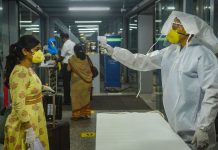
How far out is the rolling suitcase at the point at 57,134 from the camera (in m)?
3.91

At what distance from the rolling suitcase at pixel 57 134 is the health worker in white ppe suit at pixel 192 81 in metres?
1.63

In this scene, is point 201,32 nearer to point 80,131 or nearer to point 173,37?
point 173,37

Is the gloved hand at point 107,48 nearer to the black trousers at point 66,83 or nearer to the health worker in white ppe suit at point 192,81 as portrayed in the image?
the health worker in white ppe suit at point 192,81

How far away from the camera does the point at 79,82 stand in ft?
21.8

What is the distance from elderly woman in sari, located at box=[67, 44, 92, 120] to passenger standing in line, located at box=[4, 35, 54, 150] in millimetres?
3403

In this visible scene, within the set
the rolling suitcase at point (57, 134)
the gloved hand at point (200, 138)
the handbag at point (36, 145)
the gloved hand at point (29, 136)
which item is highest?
the gloved hand at point (200, 138)

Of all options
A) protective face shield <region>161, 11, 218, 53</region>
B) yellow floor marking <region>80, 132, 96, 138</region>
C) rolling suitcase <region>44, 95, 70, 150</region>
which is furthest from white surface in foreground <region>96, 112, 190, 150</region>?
yellow floor marking <region>80, 132, 96, 138</region>

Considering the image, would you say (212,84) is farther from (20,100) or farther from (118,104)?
(118,104)

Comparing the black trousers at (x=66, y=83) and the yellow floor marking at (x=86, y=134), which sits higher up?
the black trousers at (x=66, y=83)

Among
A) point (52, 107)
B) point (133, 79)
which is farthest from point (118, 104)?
point (52, 107)

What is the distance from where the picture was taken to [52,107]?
404 cm

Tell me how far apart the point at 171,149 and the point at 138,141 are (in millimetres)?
258

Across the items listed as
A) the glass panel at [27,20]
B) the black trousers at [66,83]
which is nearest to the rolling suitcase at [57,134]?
the black trousers at [66,83]

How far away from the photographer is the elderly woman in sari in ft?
21.7
